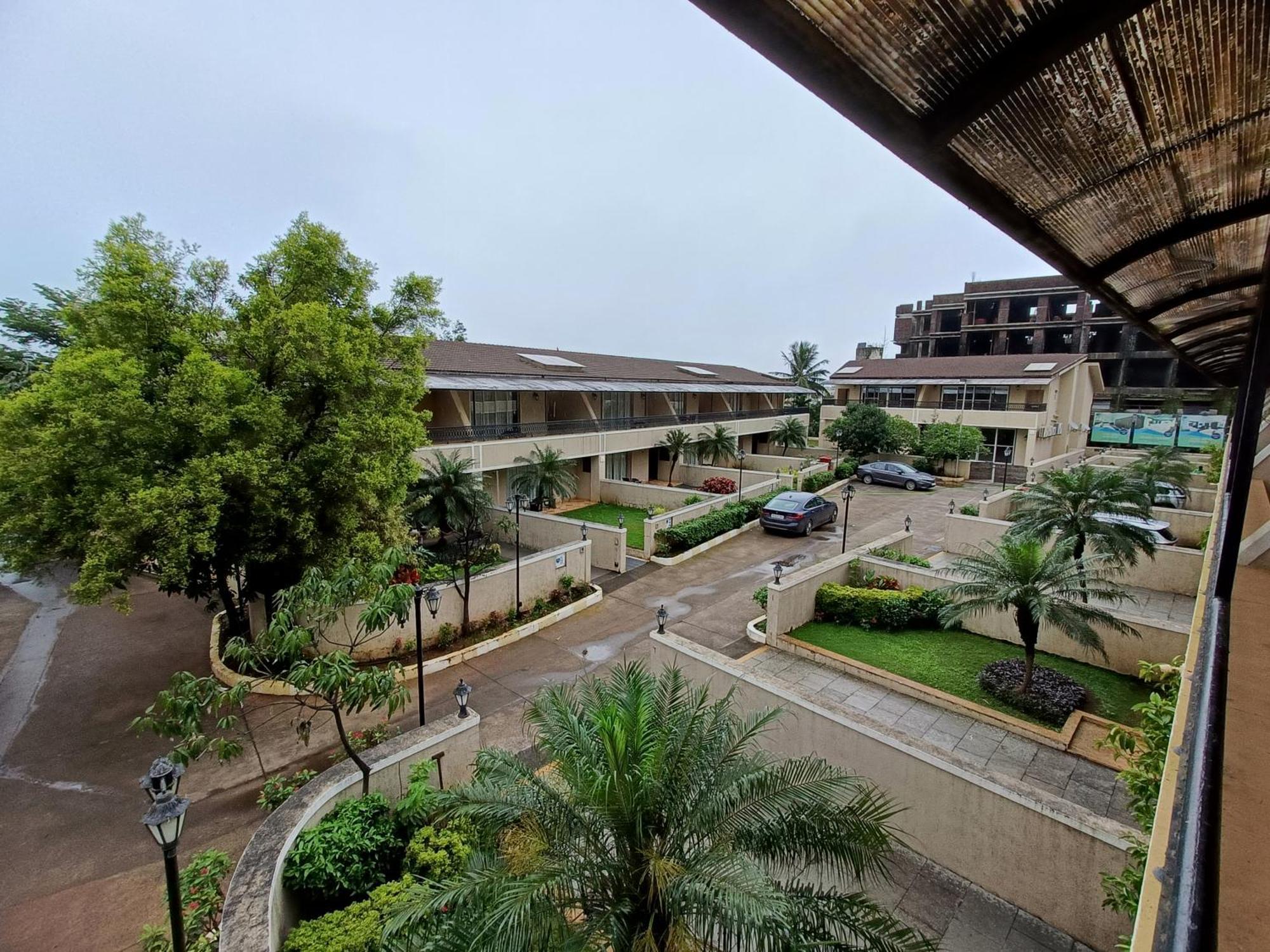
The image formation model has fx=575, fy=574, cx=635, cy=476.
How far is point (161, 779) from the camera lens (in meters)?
4.54

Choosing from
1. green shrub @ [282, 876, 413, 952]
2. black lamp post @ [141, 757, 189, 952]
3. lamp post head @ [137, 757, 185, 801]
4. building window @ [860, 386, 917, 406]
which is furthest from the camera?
building window @ [860, 386, 917, 406]

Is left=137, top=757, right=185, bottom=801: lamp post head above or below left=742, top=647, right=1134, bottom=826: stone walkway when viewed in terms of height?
above

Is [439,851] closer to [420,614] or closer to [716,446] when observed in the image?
[420,614]

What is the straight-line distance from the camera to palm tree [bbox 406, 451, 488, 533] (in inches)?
583

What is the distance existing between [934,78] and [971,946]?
775 cm

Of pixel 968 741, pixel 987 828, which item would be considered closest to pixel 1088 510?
pixel 968 741

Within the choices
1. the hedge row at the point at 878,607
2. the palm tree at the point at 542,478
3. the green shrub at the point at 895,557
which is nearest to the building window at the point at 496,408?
the palm tree at the point at 542,478

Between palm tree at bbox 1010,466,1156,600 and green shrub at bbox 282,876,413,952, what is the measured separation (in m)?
13.9

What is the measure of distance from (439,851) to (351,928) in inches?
40.8

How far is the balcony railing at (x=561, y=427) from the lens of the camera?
20.5m

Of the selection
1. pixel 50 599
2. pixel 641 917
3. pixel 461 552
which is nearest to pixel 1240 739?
pixel 641 917

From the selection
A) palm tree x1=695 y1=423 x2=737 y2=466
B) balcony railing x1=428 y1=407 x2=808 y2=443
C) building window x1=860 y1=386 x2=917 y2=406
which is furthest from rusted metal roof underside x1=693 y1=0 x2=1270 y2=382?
building window x1=860 y1=386 x2=917 y2=406

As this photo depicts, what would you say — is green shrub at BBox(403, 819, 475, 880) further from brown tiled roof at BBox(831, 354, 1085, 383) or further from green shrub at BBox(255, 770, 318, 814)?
brown tiled roof at BBox(831, 354, 1085, 383)

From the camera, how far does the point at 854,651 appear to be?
37.9 feet
